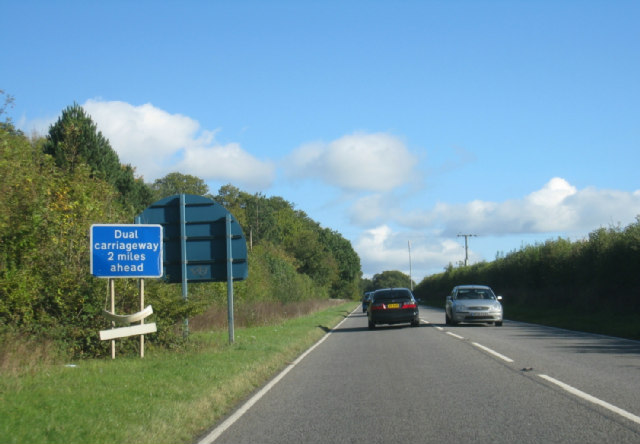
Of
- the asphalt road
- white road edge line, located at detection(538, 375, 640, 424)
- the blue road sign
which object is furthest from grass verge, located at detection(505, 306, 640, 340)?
the blue road sign

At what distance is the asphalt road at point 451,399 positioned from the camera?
7379 mm

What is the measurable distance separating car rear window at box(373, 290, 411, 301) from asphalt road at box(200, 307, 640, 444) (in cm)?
1109

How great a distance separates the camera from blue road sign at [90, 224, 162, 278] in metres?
14.3

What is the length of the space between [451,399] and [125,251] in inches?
321

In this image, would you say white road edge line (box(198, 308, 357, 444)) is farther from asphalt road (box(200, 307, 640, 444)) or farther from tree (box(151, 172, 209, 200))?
tree (box(151, 172, 209, 200))

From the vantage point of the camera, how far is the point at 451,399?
31.3 feet

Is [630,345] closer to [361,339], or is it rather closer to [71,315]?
[361,339]

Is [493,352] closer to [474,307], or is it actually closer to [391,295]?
[391,295]

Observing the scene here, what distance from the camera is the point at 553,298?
144 feet

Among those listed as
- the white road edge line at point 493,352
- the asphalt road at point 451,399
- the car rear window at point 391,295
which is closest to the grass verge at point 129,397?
the asphalt road at point 451,399

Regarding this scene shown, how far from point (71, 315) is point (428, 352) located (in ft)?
27.7

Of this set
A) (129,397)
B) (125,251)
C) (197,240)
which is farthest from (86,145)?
(129,397)

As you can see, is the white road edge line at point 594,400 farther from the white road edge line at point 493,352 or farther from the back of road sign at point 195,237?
the back of road sign at point 195,237

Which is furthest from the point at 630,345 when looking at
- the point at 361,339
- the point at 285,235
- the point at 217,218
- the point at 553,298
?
the point at 285,235
